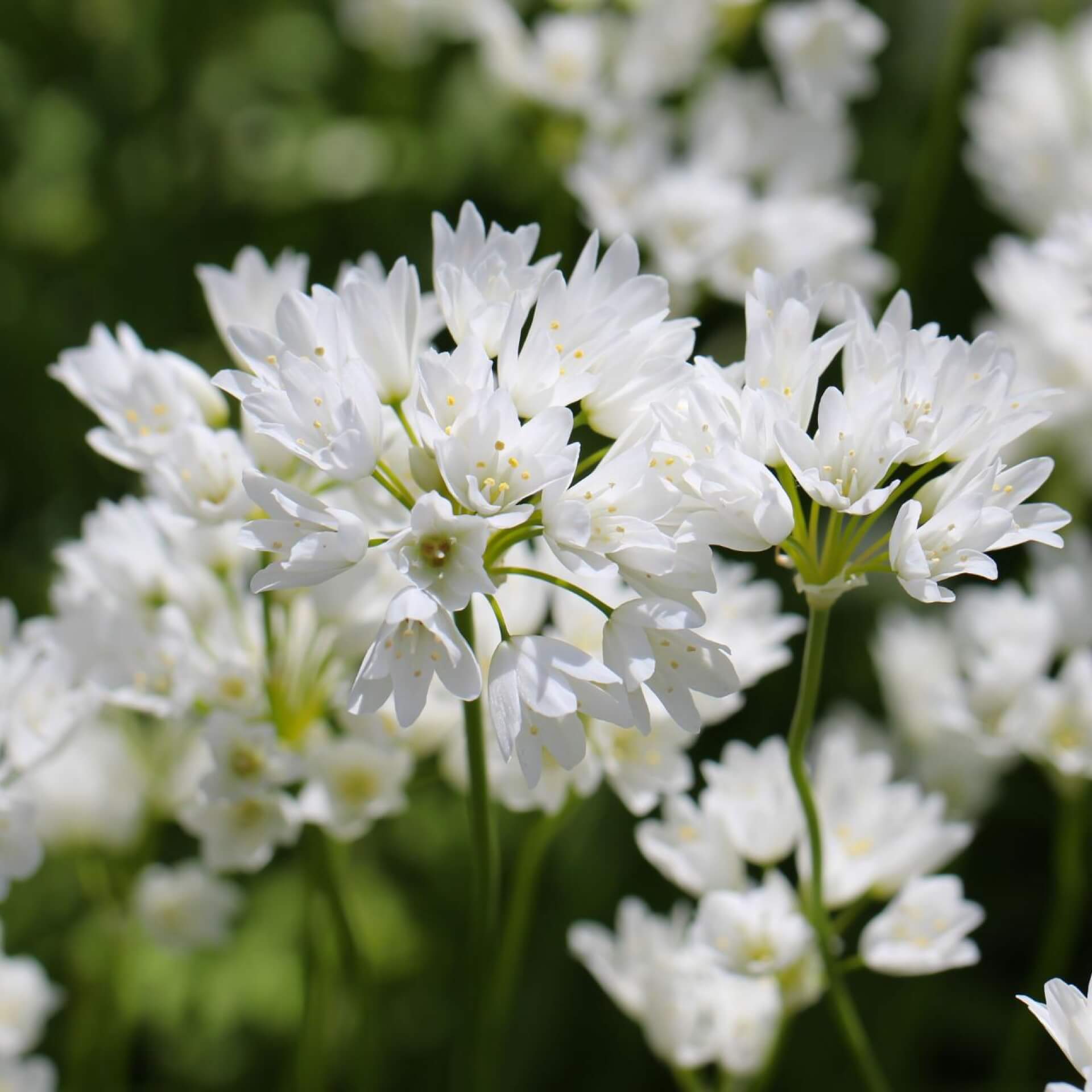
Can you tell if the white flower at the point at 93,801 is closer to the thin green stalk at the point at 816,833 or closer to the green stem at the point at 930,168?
the thin green stalk at the point at 816,833

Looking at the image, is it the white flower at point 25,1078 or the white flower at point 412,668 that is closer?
the white flower at point 412,668

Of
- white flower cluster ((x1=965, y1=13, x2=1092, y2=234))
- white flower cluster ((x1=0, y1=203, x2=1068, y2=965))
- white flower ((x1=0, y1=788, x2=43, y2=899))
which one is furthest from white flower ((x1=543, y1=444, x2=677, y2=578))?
white flower cluster ((x1=965, y1=13, x2=1092, y2=234))

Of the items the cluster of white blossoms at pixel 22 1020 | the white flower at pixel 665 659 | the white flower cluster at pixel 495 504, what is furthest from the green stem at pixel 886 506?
the cluster of white blossoms at pixel 22 1020

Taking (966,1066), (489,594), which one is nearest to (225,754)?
(489,594)

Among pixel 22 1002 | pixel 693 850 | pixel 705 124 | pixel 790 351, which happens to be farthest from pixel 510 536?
pixel 705 124

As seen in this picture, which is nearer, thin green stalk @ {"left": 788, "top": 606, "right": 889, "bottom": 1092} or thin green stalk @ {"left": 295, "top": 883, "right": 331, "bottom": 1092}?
thin green stalk @ {"left": 788, "top": 606, "right": 889, "bottom": 1092}

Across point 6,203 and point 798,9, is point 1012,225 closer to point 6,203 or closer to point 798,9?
point 798,9

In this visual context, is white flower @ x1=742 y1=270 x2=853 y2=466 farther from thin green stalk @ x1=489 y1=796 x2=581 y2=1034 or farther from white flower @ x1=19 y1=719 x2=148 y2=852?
white flower @ x1=19 y1=719 x2=148 y2=852

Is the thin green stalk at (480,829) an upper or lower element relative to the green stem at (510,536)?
lower
